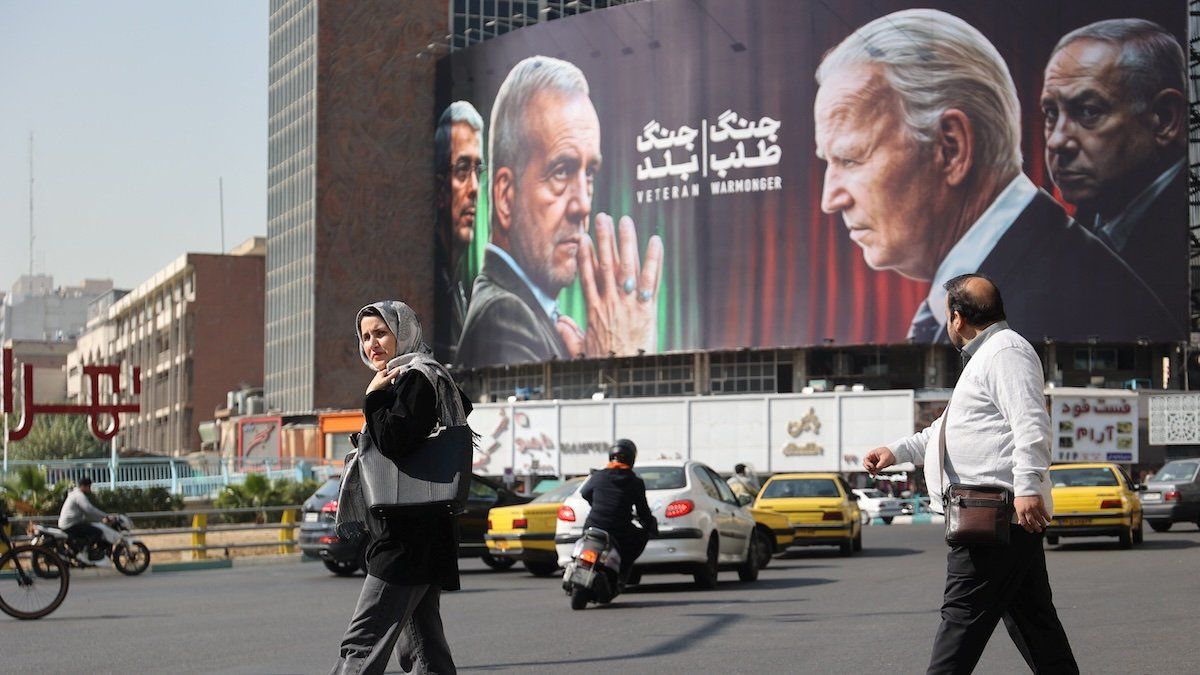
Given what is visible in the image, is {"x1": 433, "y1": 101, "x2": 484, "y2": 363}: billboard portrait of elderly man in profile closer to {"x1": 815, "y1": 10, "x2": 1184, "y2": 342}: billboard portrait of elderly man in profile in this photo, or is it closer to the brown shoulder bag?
{"x1": 815, "y1": 10, "x2": 1184, "y2": 342}: billboard portrait of elderly man in profile

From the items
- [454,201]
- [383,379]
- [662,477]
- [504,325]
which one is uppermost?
[454,201]

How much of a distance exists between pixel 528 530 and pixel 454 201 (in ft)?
227

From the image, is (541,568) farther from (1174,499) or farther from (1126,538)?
(1174,499)

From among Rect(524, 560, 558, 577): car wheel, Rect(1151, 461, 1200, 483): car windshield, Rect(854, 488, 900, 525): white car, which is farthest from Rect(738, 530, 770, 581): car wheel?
Rect(854, 488, 900, 525): white car

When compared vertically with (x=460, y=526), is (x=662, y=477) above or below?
above

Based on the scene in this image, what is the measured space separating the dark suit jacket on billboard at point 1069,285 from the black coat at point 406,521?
68666 mm

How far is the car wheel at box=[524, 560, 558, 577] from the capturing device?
21.5m

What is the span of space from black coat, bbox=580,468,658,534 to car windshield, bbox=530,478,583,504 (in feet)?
18.2

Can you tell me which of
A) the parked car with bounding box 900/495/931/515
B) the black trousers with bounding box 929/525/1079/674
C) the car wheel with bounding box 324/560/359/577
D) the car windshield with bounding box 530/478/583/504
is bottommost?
the parked car with bounding box 900/495/931/515

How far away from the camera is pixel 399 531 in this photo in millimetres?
6184

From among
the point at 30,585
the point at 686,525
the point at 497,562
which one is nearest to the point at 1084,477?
the point at 497,562

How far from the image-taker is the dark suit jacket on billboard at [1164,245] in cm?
7231

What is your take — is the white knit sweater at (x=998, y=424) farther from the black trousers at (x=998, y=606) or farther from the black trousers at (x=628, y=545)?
the black trousers at (x=628, y=545)

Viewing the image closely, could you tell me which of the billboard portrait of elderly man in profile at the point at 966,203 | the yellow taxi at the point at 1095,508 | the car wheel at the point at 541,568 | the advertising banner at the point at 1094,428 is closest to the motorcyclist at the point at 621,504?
the car wheel at the point at 541,568
